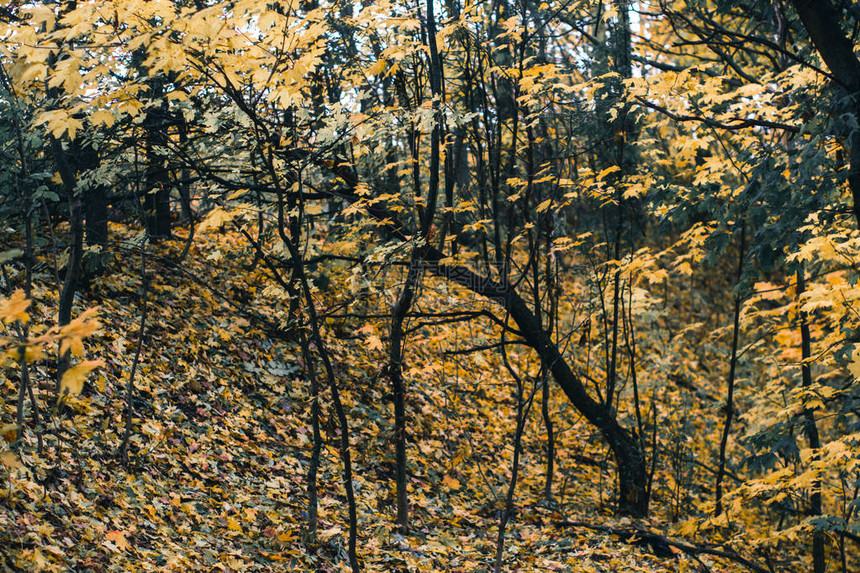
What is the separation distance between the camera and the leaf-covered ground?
13.1ft

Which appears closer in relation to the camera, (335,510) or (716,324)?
(335,510)

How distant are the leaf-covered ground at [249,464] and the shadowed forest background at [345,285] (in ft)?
0.10

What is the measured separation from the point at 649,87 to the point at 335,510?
195 inches

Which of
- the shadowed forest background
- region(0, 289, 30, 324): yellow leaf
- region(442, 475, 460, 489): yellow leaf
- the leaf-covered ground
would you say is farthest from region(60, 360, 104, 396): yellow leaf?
region(442, 475, 460, 489): yellow leaf

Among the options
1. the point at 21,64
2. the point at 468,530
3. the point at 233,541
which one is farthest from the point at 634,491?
the point at 21,64

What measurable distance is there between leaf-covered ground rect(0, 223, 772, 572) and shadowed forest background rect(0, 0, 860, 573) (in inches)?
1.2

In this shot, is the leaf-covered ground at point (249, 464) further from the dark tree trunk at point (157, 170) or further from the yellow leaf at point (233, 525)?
the dark tree trunk at point (157, 170)

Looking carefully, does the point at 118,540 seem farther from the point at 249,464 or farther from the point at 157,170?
the point at 157,170

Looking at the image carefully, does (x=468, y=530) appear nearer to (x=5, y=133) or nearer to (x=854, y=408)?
(x=854, y=408)

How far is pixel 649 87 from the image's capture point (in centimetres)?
551

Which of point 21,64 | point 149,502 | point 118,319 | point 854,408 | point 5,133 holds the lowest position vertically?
point 149,502

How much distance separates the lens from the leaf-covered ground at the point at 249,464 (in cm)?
398

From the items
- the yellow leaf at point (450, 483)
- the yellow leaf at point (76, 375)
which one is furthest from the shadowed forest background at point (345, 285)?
the yellow leaf at point (450, 483)

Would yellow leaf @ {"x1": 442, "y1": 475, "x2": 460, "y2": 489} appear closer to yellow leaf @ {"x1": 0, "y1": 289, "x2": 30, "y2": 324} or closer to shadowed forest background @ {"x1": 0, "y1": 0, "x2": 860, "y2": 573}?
shadowed forest background @ {"x1": 0, "y1": 0, "x2": 860, "y2": 573}
